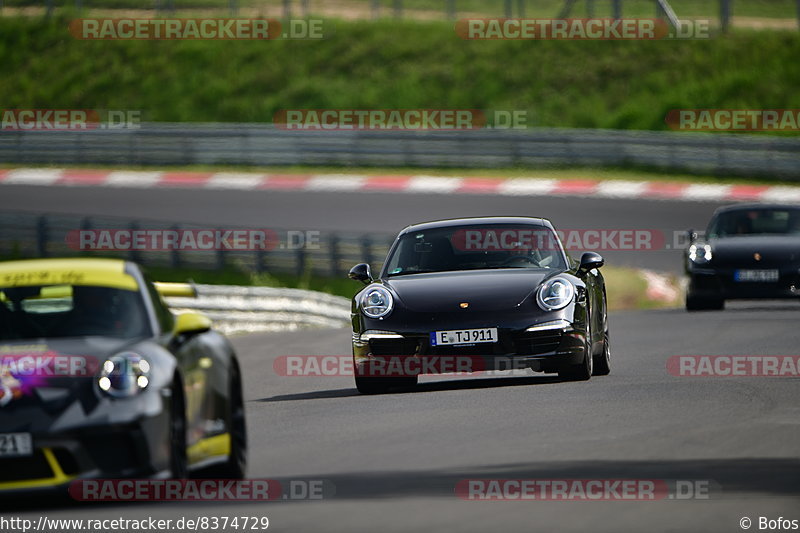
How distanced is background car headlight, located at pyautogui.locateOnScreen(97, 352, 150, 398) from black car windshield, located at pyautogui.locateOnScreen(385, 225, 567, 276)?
579cm

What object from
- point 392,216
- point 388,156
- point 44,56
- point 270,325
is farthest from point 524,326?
point 44,56

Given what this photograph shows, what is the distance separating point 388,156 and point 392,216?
230 inches

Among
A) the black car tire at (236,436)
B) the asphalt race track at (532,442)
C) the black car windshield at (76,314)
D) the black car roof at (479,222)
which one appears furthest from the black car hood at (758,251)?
the black car windshield at (76,314)

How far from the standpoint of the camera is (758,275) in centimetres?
2031

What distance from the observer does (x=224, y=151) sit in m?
39.2

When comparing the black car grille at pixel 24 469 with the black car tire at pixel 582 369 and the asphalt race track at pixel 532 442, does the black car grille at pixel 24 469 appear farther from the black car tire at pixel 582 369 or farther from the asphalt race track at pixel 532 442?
the black car tire at pixel 582 369

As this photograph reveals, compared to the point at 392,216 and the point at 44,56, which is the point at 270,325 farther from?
the point at 44,56

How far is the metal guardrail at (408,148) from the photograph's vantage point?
35938 mm

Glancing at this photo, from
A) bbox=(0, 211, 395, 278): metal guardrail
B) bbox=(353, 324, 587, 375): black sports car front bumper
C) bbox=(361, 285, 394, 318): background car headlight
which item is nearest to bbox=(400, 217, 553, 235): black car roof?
bbox=(361, 285, 394, 318): background car headlight

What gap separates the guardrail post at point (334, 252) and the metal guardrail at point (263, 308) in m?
2.62

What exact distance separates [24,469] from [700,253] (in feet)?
46.9

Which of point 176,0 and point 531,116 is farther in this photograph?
point 176,0

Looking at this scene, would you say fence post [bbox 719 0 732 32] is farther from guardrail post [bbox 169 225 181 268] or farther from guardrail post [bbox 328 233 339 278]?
guardrail post [bbox 169 225 181 268]

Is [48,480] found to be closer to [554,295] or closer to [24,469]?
[24,469]
